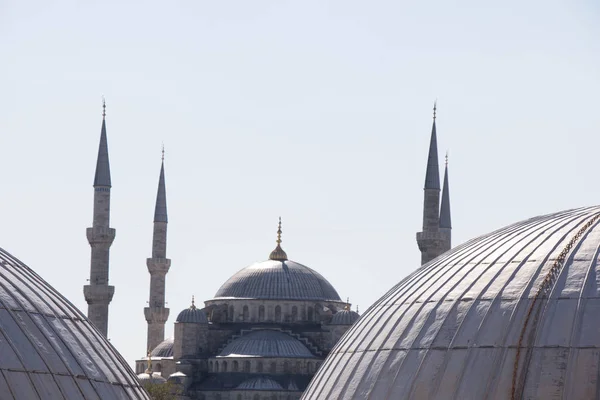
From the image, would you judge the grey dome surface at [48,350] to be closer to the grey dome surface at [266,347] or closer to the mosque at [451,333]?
the mosque at [451,333]

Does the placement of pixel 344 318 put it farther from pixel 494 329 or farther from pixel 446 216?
pixel 494 329

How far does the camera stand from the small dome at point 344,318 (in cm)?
7369

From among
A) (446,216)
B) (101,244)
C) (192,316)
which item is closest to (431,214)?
(446,216)

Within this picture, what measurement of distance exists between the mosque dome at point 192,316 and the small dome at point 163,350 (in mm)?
2681

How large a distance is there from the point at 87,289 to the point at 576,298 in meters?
47.7

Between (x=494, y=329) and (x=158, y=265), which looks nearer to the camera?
(x=494, y=329)

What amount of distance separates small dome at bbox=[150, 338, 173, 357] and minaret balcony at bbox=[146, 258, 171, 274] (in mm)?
5272

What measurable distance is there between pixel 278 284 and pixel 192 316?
6.49m

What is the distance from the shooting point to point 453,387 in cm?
1622

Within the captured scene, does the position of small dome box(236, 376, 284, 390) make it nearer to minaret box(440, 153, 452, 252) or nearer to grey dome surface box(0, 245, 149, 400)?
minaret box(440, 153, 452, 252)

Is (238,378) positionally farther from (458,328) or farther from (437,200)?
(458,328)

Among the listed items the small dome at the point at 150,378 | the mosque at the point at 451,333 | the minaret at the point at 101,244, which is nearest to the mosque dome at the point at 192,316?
the small dome at the point at 150,378

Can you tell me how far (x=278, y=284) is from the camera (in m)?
80.8

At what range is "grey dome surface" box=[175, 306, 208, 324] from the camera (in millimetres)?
75625
